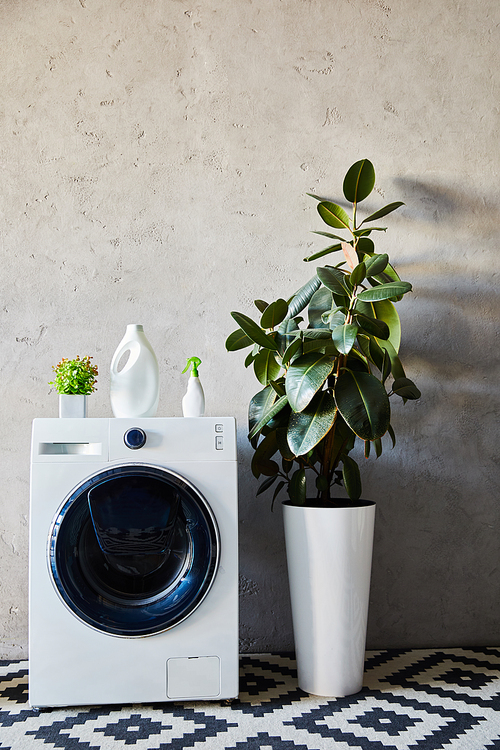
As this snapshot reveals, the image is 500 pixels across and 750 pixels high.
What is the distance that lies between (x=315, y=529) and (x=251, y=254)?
1043 millimetres

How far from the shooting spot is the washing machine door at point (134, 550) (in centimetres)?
162

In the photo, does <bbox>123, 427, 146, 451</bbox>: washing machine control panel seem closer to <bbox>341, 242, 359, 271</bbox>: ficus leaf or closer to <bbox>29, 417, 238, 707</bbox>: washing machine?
<bbox>29, 417, 238, 707</bbox>: washing machine

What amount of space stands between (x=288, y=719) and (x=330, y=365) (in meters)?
0.94

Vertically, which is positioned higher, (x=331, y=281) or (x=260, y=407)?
(x=331, y=281)

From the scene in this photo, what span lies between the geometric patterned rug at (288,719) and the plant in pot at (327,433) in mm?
118

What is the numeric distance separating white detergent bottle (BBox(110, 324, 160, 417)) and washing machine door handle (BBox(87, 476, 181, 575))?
0.23m

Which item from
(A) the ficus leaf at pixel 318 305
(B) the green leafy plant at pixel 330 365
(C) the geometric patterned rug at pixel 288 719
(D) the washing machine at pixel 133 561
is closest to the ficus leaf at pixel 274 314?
(B) the green leafy plant at pixel 330 365

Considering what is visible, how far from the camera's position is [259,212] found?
2242mm

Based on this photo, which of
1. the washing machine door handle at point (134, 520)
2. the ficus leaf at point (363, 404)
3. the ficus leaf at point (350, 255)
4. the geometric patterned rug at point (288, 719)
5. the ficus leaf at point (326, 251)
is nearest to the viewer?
the geometric patterned rug at point (288, 719)

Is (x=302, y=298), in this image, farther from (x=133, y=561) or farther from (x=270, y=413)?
(x=133, y=561)

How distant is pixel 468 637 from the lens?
2201 mm

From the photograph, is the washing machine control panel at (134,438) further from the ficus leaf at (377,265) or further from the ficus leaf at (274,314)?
the ficus leaf at (377,265)

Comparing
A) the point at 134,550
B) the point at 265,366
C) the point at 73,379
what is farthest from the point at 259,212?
the point at 134,550

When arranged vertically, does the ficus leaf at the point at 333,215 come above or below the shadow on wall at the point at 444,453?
above
